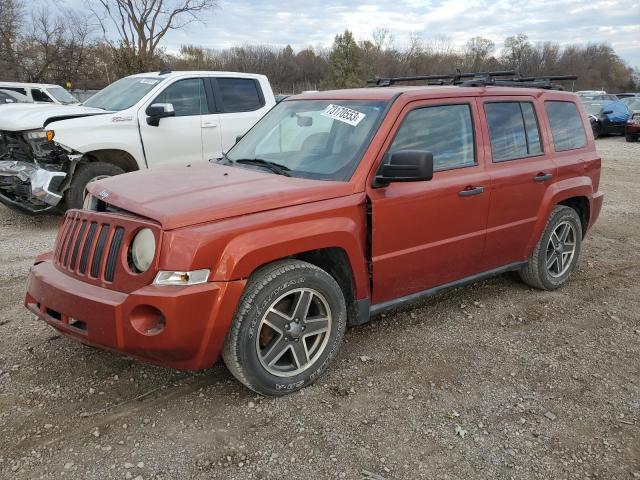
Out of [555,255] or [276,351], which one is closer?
[276,351]

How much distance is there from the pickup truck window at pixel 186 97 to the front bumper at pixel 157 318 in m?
5.05

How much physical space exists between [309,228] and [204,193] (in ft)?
2.07

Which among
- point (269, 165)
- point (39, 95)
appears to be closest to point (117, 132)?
point (269, 165)

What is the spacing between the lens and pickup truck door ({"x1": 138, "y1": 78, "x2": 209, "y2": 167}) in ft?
23.5

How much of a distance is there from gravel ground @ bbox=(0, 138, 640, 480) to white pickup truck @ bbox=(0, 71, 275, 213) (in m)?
2.79

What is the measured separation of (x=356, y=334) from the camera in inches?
155

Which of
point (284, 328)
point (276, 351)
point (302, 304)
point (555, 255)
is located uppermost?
point (302, 304)

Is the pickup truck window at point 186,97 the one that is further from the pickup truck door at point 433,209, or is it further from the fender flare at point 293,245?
the fender flare at point 293,245

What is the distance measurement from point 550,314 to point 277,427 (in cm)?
267

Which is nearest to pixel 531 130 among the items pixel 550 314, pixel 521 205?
pixel 521 205

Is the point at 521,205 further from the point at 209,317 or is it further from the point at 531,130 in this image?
the point at 209,317

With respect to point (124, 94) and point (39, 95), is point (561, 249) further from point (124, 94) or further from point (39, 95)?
point (39, 95)

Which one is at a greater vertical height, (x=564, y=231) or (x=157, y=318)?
(x=157, y=318)

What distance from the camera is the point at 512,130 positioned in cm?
427
